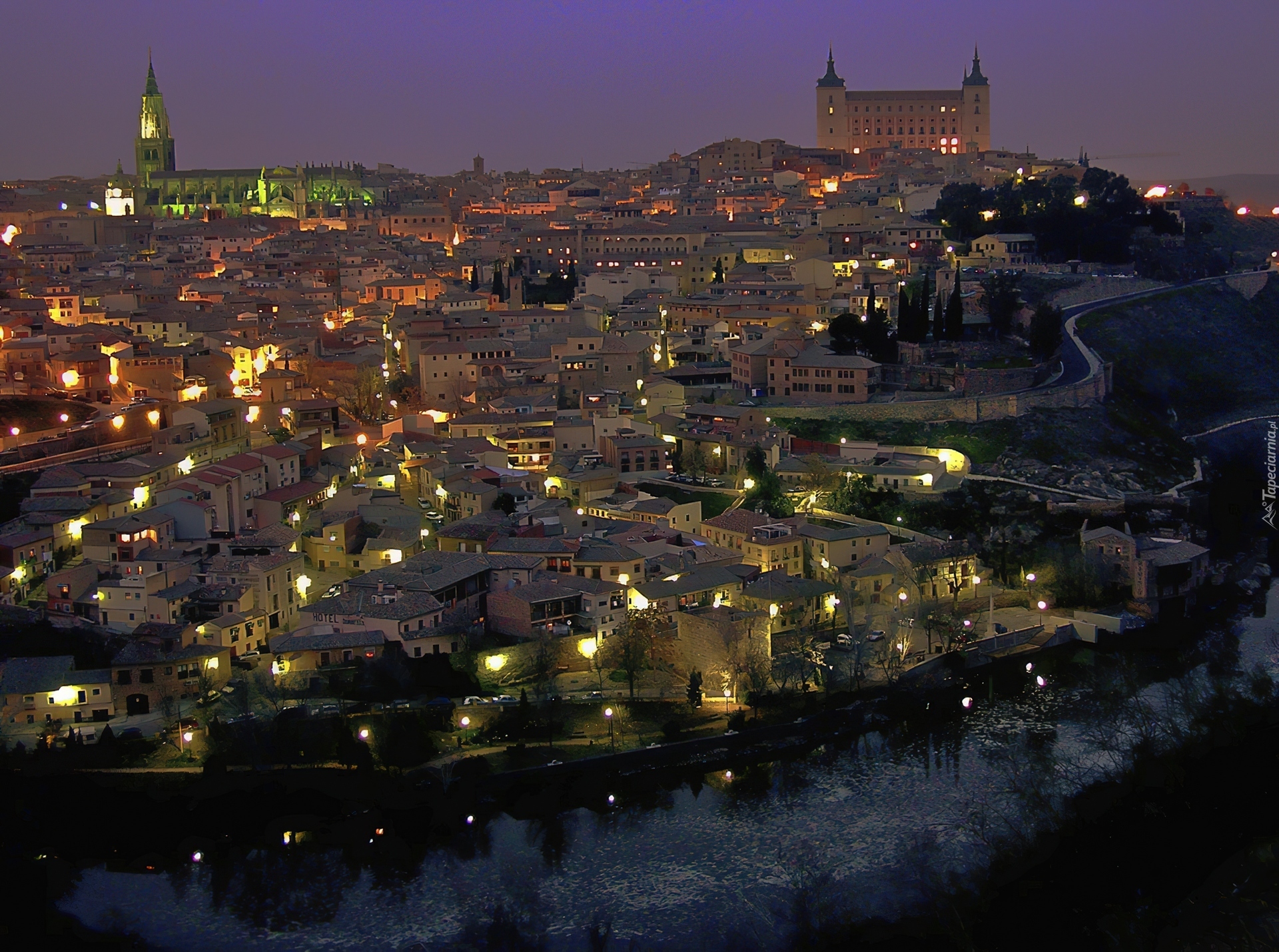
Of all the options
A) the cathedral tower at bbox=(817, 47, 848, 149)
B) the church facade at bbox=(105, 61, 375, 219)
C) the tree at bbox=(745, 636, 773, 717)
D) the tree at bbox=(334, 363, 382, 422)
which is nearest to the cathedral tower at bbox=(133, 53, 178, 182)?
the church facade at bbox=(105, 61, 375, 219)

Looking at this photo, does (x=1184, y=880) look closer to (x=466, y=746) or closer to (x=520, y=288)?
(x=466, y=746)

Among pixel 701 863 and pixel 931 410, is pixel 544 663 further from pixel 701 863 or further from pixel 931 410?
pixel 931 410

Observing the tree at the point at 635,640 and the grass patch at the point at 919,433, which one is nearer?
the tree at the point at 635,640

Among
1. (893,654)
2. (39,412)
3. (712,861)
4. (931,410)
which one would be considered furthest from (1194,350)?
(39,412)

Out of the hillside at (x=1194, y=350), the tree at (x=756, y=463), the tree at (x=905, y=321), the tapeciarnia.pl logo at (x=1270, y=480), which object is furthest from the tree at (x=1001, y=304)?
the tree at (x=756, y=463)

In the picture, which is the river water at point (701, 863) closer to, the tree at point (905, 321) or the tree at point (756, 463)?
the tree at point (756, 463)
